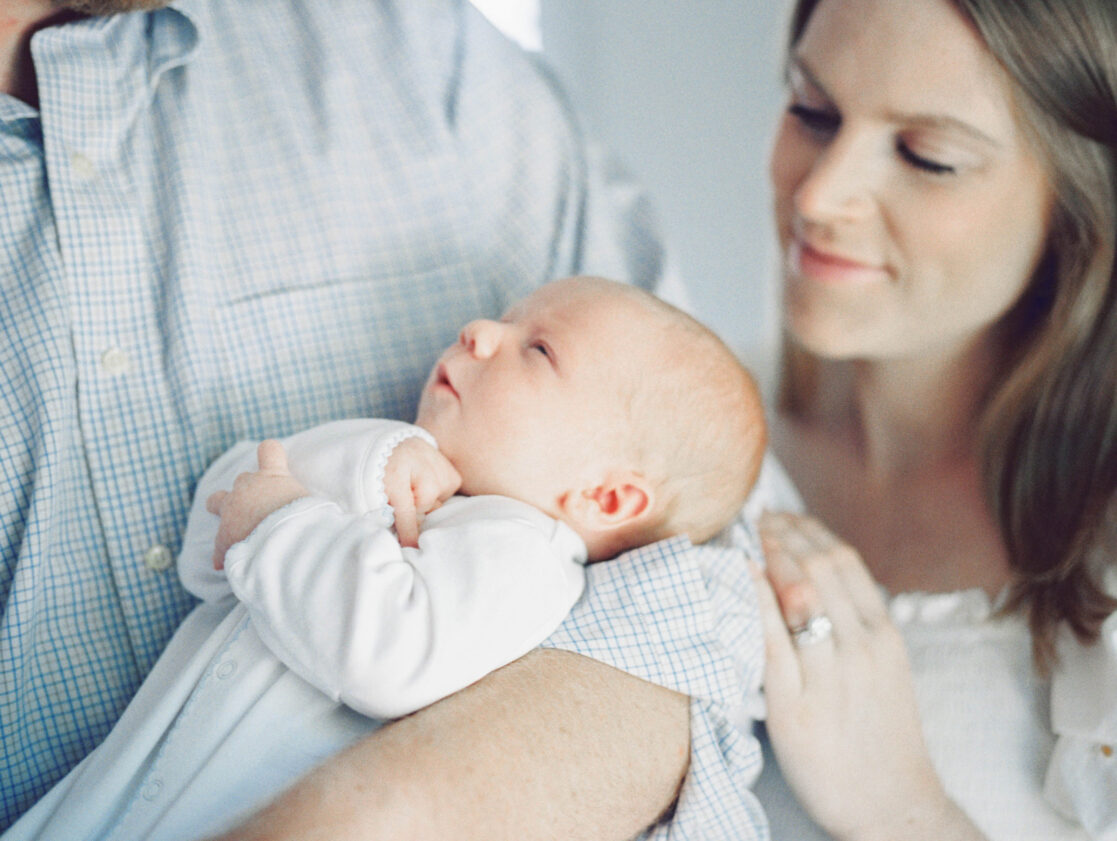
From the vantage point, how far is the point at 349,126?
4.71 feet

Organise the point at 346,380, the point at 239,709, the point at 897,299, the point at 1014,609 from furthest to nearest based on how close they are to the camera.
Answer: the point at 897,299 → the point at 1014,609 → the point at 346,380 → the point at 239,709

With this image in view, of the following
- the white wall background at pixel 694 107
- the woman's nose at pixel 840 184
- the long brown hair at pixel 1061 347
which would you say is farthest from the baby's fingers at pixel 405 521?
the white wall background at pixel 694 107

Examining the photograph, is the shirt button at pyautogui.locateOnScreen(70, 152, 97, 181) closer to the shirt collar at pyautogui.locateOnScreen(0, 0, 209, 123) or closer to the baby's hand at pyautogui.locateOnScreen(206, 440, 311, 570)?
the shirt collar at pyautogui.locateOnScreen(0, 0, 209, 123)

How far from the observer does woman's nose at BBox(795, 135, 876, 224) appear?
1.50m

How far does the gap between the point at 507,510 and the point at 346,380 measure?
1.37ft

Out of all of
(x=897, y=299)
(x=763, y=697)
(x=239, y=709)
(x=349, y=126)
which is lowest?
(x=763, y=697)


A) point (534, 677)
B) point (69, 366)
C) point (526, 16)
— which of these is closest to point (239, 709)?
point (534, 677)

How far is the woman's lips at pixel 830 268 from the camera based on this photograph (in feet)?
5.21

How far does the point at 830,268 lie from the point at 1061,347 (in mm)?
436

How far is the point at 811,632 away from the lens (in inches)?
50.9

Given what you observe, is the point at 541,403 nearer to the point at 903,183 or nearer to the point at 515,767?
the point at 515,767

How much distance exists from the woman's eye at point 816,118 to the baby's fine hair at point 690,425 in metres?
0.63

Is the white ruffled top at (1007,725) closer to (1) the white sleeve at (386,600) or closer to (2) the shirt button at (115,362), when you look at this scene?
(1) the white sleeve at (386,600)

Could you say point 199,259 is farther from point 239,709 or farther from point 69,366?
point 239,709
